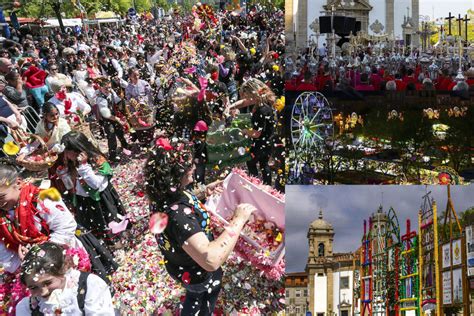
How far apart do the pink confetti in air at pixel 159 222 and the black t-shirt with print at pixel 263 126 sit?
1.90m

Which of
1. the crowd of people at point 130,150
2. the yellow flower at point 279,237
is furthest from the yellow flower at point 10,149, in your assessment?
the yellow flower at point 279,237

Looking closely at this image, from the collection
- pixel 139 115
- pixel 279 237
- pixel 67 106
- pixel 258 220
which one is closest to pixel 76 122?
pixel 67 106

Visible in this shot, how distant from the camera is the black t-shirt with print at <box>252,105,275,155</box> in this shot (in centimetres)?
401

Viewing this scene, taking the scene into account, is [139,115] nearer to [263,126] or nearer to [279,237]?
[263,126]

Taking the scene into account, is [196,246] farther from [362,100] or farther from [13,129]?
[13,129]

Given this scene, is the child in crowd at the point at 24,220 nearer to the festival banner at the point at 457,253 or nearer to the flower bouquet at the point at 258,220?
the flower bouquet at the point at 258,220

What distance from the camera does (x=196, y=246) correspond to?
6.81 feet

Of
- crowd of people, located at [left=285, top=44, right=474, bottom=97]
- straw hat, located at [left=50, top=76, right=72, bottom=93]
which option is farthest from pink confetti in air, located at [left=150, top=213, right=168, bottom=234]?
straw hat, located at [left=50, top=76, right=72, bottom=93]

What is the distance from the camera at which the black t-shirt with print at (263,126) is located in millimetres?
4008

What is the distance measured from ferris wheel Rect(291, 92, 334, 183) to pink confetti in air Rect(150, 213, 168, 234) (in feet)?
2.64

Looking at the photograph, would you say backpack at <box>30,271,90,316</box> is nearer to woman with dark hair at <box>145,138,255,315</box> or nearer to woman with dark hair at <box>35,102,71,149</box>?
woman with dark hair at <box>145,138,255,315</box>

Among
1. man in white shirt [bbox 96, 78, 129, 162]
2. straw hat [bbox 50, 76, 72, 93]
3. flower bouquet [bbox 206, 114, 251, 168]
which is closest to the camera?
flower bouquet [bbox 206, 114, 251, 168]

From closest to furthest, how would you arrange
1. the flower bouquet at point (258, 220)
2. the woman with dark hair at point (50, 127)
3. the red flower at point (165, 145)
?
the red flower at point (165, 145) → the flower bouquet at point (258, 220) → the woman with dark hair at point (50, 127)

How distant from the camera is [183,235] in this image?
2102 millimetres
